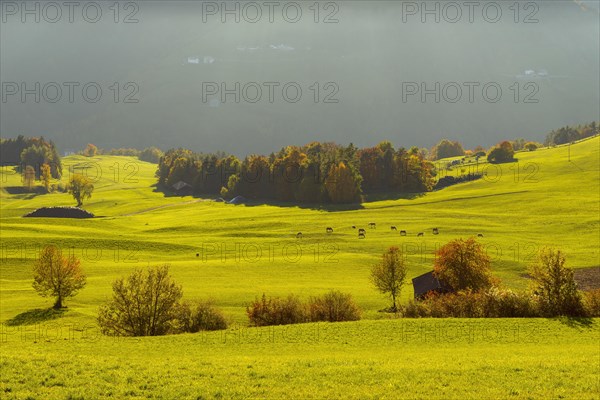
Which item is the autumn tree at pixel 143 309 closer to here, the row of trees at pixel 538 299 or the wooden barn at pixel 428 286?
the row of trees at pixel 538 299

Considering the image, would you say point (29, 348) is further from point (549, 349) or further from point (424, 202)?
point (424, 202)

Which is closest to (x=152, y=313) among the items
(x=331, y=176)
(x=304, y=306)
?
(x=304, y=306)

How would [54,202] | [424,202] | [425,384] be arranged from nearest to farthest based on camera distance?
[425,384], [424,202], [54,202]

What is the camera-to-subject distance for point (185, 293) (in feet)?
229

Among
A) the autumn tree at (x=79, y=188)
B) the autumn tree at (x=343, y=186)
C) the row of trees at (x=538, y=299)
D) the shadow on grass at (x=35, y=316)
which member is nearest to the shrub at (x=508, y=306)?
the row of trees at (x=538, y=299)

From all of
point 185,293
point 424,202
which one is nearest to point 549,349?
point 185,293

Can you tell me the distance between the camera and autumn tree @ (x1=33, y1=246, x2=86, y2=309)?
66.1m

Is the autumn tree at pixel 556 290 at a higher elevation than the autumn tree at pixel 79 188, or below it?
below

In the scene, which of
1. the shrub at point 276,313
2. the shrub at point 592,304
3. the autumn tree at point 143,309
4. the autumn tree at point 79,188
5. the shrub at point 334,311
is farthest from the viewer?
the autumn tree at point 79,188

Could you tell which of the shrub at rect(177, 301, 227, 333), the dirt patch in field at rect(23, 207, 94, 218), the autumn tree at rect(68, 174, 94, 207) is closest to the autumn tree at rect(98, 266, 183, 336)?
the shrub at rect(177, 301, 227, 333)

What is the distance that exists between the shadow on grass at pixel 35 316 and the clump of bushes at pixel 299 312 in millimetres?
24141

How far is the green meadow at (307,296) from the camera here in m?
27.8

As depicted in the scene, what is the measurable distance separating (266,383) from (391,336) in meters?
21.9

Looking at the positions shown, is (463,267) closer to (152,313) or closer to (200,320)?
(200,320)
